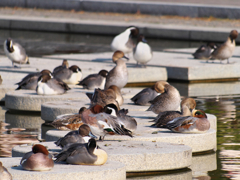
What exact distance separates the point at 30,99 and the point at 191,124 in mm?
4285

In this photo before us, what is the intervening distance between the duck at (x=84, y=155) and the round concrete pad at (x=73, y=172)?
7 cm

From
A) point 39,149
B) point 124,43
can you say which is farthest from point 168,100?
point 124,43

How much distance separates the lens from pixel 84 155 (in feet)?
21.1

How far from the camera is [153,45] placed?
2466 centimetres

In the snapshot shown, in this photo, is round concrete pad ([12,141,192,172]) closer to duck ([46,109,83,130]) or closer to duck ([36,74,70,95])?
duck ([46,109,83,130])

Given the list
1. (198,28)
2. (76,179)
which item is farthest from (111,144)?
(198,28)

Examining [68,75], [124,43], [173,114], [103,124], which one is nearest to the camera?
[103,124]

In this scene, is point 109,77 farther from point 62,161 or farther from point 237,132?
point 62,161

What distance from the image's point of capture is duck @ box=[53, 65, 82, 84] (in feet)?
42.7

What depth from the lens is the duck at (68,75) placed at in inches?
512

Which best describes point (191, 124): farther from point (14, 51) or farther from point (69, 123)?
point (14, 51)

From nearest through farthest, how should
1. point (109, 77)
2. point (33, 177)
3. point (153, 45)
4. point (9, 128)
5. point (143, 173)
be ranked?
point (33, 177)
point (143, 173)
point (9, 128)
point (109, 77)
point (153, 45)

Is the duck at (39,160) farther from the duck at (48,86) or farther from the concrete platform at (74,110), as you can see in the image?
the duck at (48,86)

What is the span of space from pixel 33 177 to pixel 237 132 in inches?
181
